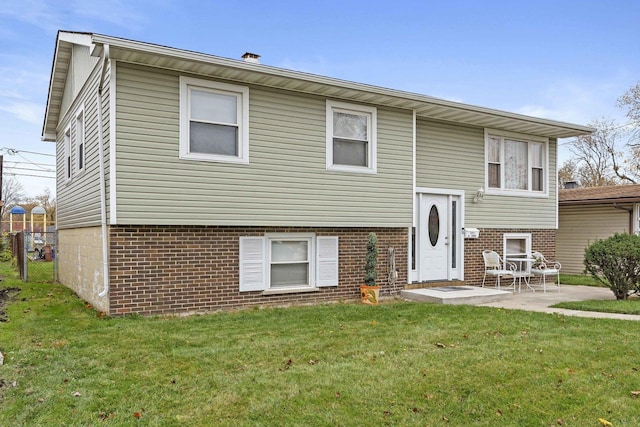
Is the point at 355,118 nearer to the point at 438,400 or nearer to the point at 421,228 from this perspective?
the point at 421,228

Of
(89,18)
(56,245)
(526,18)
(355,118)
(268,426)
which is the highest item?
(89,18)

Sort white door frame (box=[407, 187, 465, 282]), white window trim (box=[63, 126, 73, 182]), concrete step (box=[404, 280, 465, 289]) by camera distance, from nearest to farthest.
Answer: concrete step (box=[404, 280, 465, 289]) → white door frame (box=[407, 187, 465, 282]) → white window trim (box=[63, 126, 73, 182])

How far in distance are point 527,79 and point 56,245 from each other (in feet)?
66.3

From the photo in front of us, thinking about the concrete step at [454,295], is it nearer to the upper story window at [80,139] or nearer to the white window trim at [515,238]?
the white window trim at [515,238]

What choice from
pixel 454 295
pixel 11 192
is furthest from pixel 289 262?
pixel 11 192

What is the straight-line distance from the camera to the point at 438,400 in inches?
160

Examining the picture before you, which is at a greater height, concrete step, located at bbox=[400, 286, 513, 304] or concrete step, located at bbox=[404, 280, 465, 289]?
concrete step, located at bbox=[404, 280, 465, 289]

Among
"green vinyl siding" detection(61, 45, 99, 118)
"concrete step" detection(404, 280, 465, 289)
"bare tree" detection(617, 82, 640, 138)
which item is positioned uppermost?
"bare tree" detection(617, 82, 640, 138)

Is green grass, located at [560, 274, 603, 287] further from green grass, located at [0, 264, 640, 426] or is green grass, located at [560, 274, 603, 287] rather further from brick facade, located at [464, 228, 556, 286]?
green grass, located at [0, 264, 640, 426]

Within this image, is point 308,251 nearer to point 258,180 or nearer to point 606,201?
point 258,180

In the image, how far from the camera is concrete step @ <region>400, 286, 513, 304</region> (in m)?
8.91

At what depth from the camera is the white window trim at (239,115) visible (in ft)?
25.0

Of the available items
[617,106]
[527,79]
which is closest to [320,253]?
[527,79]

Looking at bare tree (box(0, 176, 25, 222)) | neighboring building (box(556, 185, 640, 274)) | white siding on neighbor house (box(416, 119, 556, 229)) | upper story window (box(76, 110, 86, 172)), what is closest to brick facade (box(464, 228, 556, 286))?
white siding on neighbor house (box(416, 119, 556, 229))
